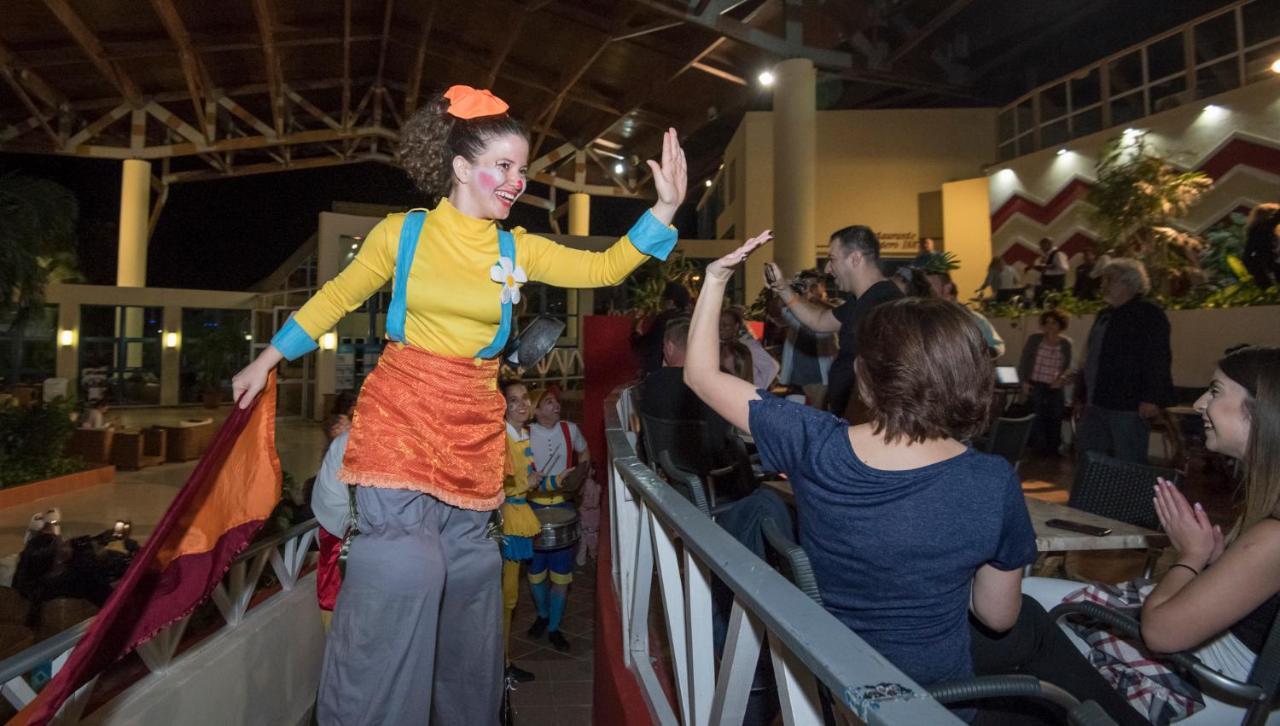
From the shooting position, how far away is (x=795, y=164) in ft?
39.3

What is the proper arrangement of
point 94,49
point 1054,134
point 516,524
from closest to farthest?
point 516,524 → point 94,49 → point 1054,134

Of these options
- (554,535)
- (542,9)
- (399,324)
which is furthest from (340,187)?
(399,324)

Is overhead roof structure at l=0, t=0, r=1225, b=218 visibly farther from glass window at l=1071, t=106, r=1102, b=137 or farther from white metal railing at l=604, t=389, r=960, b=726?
white metal railing at l=604, t=389, r=960, b=726

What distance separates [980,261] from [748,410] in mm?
15463

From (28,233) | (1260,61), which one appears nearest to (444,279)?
(28,233)

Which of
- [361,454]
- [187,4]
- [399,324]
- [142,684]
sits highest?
[187,4]

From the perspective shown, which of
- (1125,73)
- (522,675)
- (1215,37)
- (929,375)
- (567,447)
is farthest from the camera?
(1125,73)

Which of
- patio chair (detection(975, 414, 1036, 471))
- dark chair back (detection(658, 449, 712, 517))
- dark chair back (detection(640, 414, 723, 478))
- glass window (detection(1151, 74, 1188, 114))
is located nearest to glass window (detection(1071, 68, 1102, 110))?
glass window (detection(1151, 74, 1188, 114))

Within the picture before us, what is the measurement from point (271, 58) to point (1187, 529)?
1633 centimetres

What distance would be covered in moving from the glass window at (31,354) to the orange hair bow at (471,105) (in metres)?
20.8

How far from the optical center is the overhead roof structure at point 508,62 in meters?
12.6

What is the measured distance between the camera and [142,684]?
2.33 meters

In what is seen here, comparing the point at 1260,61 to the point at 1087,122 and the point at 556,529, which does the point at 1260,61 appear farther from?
the point at 556,529

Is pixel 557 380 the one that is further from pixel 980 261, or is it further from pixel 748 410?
pixel 748 410
